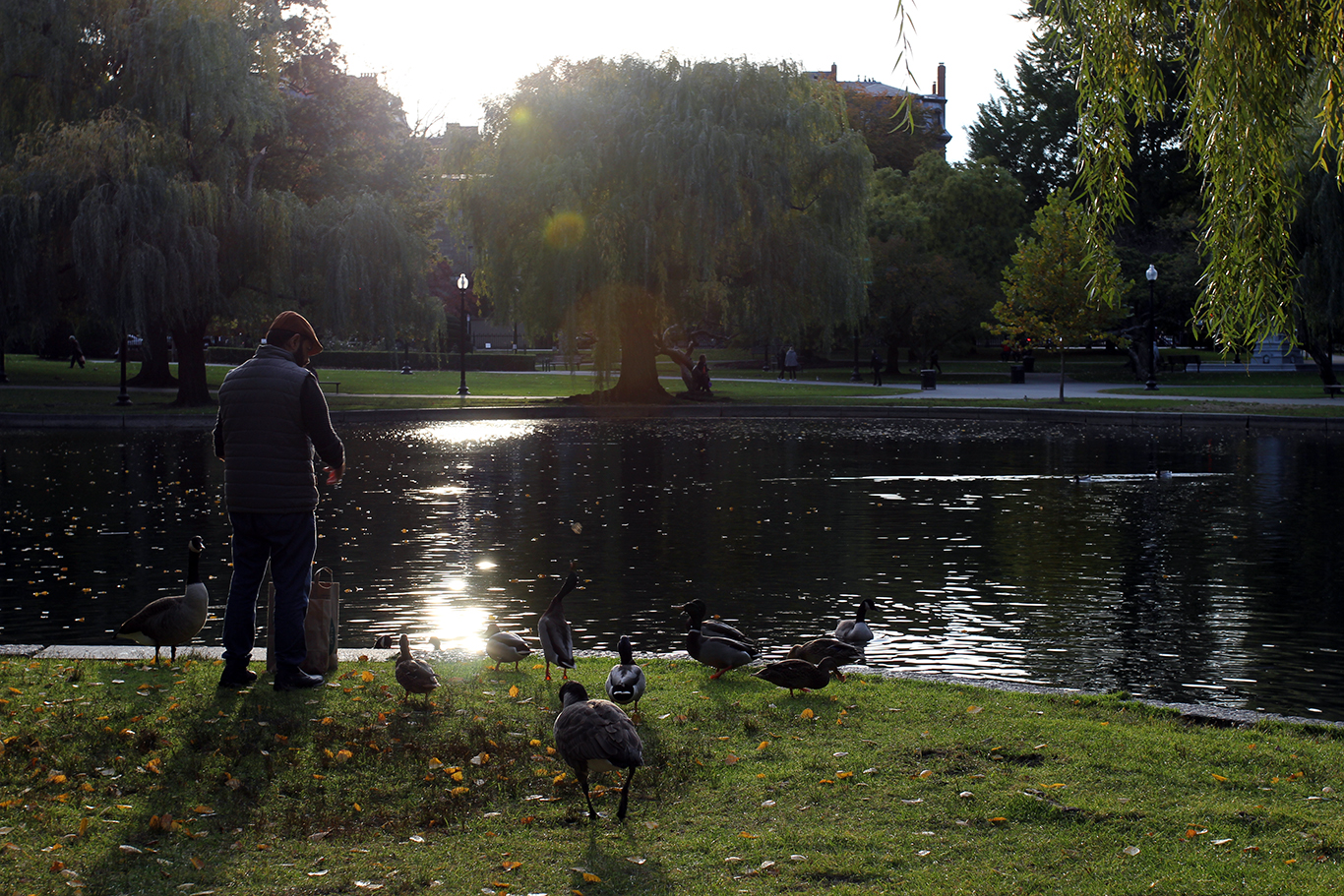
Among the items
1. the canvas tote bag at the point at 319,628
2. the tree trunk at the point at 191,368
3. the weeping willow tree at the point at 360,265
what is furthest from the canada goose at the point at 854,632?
the tree trunk at the point at 191,368

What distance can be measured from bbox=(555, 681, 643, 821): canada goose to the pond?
3.39m

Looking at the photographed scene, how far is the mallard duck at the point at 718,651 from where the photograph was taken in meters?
7.44

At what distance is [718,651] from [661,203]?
28.4m

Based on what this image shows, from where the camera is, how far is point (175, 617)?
7.47m

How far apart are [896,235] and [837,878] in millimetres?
53629

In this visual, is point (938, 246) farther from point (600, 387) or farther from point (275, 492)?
point (275, 492)

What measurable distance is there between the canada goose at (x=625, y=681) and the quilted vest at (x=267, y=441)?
212 cm

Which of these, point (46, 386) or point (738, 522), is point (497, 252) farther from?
point (738, 522)

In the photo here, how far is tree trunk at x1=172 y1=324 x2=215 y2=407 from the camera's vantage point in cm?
3456

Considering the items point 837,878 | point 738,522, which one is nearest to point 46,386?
point 738,522

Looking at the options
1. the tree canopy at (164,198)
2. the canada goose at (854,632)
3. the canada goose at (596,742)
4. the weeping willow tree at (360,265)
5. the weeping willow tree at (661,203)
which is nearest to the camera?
the canada goose at (596,742)

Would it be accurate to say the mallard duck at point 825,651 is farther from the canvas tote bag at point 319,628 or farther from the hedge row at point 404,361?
the hedge row at point 404,361

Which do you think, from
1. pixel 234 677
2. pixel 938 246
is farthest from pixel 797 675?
pixel 938 246

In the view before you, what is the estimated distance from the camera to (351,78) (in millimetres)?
45625
